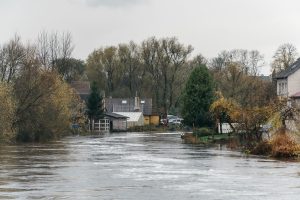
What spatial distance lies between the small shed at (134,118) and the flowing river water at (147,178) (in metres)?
85.6

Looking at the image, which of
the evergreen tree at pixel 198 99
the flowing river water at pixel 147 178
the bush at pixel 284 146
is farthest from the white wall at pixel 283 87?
the flowing river water at pixel 147 178

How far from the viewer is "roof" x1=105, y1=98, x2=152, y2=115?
133 meters

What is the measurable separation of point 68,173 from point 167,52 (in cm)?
9062

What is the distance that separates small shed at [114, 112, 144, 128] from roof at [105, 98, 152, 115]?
0.98 metres

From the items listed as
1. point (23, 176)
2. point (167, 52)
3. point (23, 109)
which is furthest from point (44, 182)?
point (167, 52)

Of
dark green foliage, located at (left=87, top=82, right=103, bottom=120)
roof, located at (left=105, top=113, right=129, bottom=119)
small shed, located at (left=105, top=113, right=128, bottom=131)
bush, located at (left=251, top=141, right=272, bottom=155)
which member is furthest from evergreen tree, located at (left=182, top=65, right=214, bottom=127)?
small shed, located at (left=105, top=113, right=128, bottom=131)

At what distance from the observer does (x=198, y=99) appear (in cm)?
8362

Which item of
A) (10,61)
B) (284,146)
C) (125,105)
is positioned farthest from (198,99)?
(125,105)

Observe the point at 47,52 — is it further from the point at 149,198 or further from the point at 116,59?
the point at 149,198

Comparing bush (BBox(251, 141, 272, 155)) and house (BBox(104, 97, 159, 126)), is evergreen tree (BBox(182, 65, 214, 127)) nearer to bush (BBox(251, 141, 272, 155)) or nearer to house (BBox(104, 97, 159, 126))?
bush (BBox(251, 141, 272, 155))

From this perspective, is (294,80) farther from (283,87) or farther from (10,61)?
(10,61)

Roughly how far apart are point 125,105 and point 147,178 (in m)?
104

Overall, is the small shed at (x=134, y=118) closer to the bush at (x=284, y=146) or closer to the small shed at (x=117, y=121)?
the small shed at (x=117, y=121)

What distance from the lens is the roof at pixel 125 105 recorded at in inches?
5246
